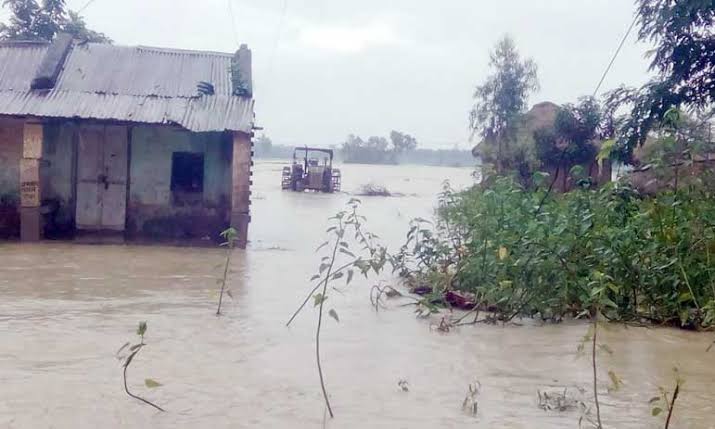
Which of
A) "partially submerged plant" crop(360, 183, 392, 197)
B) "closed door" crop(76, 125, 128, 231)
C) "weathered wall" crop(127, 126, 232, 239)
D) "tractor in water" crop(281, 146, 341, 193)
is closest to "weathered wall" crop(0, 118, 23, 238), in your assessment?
"closed door" crop(76, 125, 128, 231)

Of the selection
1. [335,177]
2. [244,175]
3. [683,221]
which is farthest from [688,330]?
[335,177]

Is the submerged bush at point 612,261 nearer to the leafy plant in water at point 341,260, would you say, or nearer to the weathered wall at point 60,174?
the leafy plant in water at point 341,260

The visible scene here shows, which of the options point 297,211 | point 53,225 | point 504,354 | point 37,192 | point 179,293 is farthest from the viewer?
point 297,211

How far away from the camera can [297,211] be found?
26484mm

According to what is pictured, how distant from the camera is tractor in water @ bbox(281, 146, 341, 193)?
37.0 metres

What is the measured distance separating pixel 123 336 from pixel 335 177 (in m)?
32.3

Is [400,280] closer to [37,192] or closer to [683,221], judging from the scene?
[683,221]

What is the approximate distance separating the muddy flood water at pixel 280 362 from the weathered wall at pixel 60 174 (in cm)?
408

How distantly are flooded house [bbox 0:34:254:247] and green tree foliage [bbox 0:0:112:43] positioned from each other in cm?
943

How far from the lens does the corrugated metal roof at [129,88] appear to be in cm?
1366

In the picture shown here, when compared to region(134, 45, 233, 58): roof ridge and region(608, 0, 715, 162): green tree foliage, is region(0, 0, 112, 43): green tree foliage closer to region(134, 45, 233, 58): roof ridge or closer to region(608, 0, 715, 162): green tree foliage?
region(134, 45, 233, 58): roof ridge

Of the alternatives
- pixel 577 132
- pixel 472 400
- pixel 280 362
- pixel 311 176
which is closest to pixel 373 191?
pixel 311 176

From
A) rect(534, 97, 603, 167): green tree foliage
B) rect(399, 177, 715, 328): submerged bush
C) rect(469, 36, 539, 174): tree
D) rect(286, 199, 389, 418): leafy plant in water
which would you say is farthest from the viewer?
rect(469, 36, 539, 174): tree

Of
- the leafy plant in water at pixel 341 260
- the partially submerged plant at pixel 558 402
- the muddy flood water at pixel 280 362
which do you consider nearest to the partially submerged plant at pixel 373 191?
the leafy plant in water at pixel 341 260
